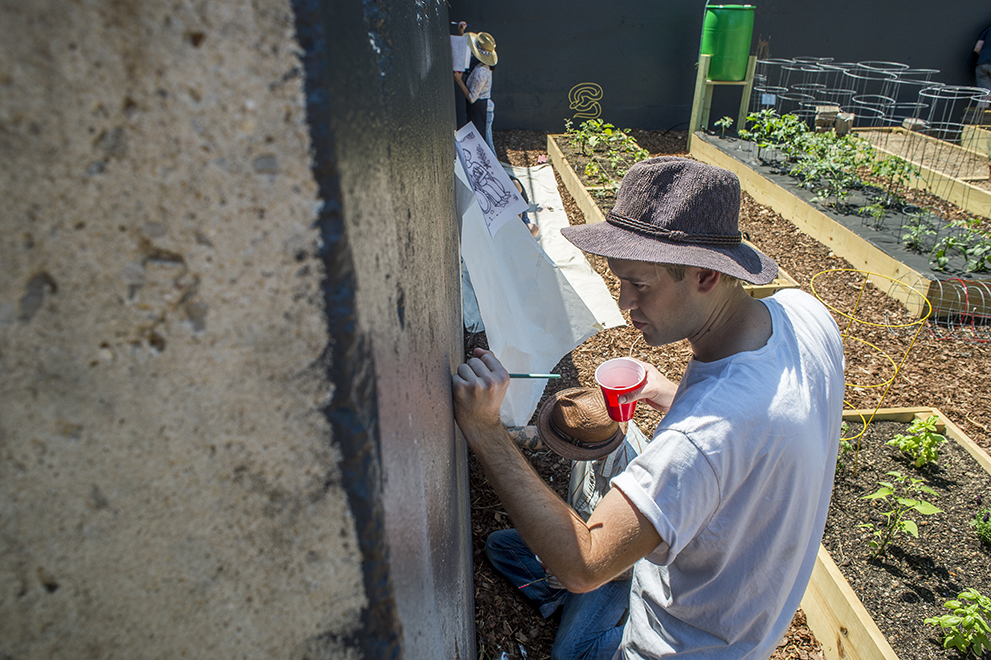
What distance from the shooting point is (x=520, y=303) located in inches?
122

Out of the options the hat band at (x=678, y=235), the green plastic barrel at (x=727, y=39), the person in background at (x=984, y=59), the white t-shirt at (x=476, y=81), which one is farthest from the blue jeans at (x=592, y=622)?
the person in background at (x=984, y=59)

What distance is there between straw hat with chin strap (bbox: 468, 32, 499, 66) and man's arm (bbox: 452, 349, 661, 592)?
5.31 metres

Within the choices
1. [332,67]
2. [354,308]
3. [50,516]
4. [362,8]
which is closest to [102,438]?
[50,516]

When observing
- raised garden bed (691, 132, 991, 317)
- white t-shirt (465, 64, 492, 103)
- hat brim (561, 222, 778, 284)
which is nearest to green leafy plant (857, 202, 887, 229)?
raised garden bed (691, 132, 991, 317)

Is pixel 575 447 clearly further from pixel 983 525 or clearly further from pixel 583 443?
pixel 983 525

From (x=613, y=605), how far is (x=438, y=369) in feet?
4.83

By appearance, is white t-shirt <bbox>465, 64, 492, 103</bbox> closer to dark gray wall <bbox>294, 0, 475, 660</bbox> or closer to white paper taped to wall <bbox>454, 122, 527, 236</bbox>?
white paper taped to wall <bbox>454, 122, 527, 236</bbox>

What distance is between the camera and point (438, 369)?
3.82 ft

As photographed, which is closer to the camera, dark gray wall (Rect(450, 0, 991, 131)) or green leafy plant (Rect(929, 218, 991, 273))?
green leafy plant (Rect(929, 218, 991, 273))

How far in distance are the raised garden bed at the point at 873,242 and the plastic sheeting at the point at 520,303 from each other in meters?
3.50

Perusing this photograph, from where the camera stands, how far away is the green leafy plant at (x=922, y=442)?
3.09 m

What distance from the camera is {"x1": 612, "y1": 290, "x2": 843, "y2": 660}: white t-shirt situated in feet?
4.22

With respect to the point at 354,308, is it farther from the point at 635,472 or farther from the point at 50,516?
the point at 635,472

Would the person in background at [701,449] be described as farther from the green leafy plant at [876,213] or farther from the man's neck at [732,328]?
the green leafy plant at [876,213]
